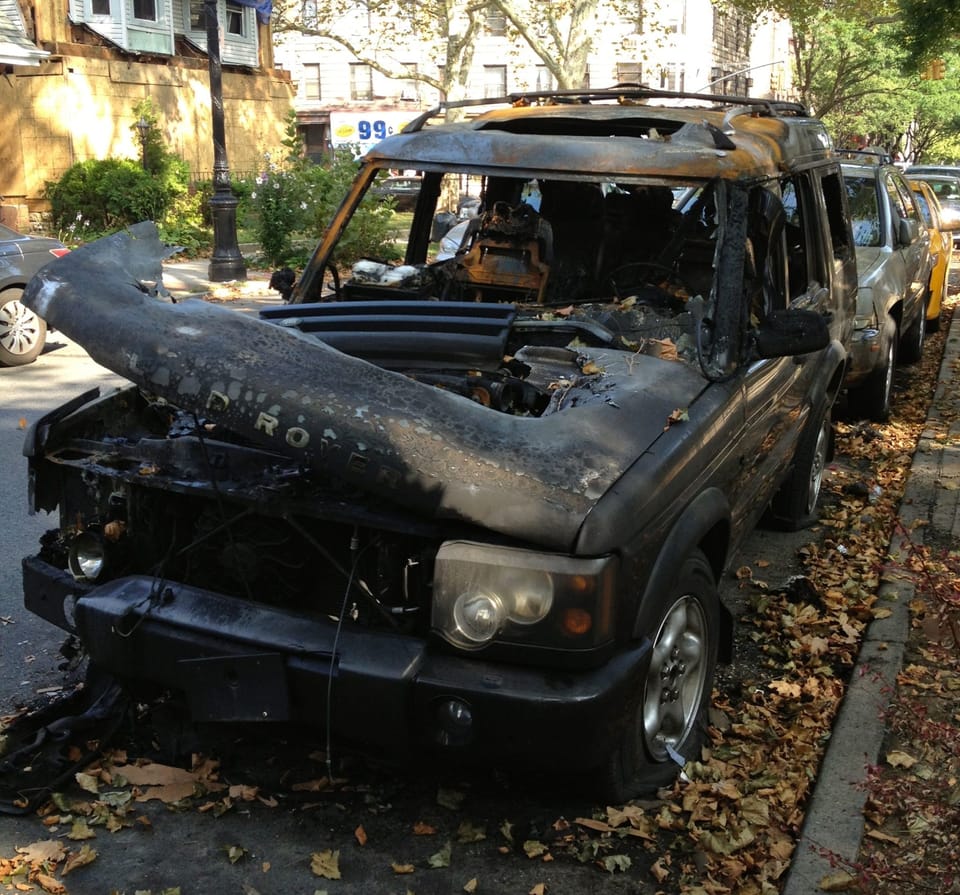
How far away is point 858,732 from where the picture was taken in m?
4.04

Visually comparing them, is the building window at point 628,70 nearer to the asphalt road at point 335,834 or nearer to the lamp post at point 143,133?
the lamp post at point 143,133

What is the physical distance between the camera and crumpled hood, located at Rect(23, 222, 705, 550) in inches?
117

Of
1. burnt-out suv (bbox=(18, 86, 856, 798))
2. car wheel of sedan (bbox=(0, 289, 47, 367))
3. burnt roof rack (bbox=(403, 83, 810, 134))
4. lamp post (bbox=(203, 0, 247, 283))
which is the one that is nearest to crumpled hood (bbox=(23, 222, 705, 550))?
burnt-out suv (bbox=(18, 86, 856, 798))

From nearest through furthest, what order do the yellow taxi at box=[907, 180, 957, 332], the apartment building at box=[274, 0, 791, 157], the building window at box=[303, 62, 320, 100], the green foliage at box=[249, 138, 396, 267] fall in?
the yellow taxi at box=[907, 180, 957, 332] < the green foliage at box=[249, 138, 396, 267] < the apartment building at box=[274, 0, 791, 157] < the building window at box=[303, 62, 320, 100]

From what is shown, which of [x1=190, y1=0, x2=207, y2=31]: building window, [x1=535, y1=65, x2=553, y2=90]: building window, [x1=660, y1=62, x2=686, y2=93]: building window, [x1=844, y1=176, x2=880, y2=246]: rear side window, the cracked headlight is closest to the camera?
the cracked headlight

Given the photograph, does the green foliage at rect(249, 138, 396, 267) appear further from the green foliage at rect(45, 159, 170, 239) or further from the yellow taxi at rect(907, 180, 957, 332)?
the yellow taxi at rect(907, 180, 957, 332)

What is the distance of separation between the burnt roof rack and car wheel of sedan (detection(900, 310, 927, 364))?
542 centimetres

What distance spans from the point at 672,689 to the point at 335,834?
114cm


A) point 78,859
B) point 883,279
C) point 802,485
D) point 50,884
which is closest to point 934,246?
point 883,279

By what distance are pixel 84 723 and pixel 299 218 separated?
45.1 ft

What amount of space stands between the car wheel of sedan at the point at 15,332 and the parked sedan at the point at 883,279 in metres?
7.42

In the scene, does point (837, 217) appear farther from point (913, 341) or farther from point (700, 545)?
point (913, 341)

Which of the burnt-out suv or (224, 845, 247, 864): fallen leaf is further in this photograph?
(224, 845, 247, 864): fallen leaf

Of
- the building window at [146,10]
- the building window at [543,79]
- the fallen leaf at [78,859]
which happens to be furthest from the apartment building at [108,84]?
the building window at [543,79]
